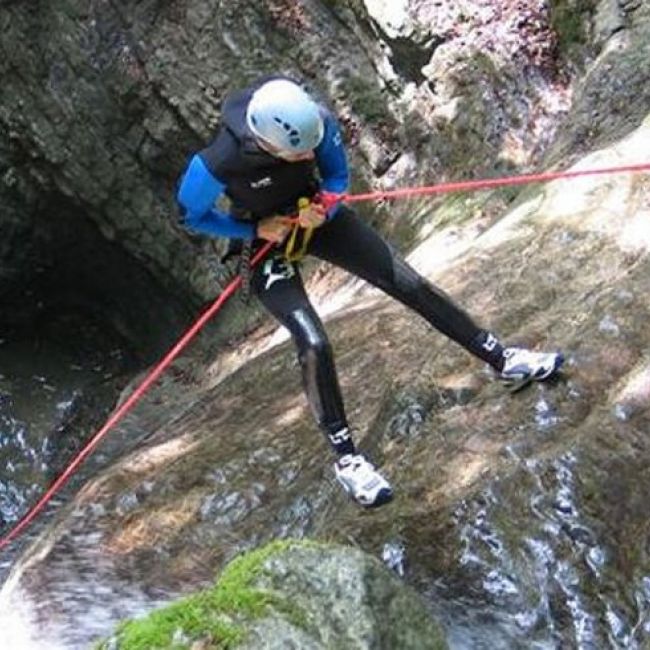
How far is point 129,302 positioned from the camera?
53.2 feet

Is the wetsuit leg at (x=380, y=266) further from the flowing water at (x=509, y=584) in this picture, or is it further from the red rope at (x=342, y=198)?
the flowing water at (x=509, y=584)

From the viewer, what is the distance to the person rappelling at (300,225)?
505cm

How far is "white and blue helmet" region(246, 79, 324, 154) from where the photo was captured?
493cm

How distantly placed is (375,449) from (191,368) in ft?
25.3

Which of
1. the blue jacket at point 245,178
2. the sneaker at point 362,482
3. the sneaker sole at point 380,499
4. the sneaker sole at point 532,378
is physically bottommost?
the sneaker sole at point 532,378

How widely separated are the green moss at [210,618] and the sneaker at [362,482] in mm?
1729

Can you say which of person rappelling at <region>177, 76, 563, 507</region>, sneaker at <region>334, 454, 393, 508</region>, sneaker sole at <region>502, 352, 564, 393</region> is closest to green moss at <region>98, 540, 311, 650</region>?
sneaker at <region>334, 454, 393, 508</region>

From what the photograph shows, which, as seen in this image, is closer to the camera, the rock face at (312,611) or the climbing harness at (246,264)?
the rock face at (312,611)

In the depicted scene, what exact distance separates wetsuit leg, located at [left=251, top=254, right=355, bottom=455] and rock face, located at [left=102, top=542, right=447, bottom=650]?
1.55 meters

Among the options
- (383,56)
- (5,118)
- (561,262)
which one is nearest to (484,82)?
(383,56)

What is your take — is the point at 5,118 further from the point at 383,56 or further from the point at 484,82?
the point at 484,82

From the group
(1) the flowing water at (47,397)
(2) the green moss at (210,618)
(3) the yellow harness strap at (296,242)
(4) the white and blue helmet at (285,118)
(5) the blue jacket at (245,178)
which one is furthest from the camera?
(1) the flowing water at (47,397)

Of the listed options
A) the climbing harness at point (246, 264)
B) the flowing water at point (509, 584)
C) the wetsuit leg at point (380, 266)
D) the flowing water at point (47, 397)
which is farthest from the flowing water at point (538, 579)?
the flowing water at point (47, 397)

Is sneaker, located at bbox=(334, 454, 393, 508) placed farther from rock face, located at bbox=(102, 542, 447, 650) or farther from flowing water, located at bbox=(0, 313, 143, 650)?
flowing water, located at bbox=(0, 313, 143, 650)
